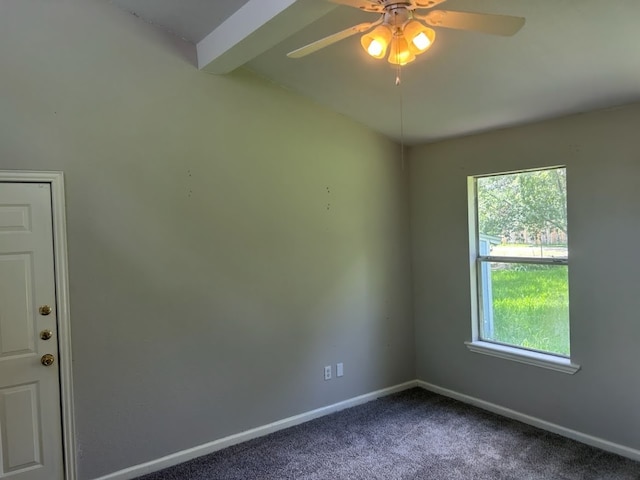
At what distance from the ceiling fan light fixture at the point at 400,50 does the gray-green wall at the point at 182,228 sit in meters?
1.63

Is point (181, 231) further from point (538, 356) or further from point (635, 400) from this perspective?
point (635, 400)

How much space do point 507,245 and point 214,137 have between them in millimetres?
2511

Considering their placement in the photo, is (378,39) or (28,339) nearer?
(378,39)

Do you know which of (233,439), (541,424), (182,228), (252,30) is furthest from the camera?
(541,424)

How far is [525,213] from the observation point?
3543mm

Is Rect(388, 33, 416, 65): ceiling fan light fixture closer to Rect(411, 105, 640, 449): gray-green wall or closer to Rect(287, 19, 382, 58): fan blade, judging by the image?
Rect(287, 19, 382, 58): fan blade

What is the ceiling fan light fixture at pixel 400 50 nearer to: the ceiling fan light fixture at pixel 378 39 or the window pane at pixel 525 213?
the ceiling fan light fixture at pixel 378 39

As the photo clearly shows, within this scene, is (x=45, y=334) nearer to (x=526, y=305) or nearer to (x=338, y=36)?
(x=338, y=36)

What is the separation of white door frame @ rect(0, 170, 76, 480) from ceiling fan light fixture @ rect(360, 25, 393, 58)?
1.96 m

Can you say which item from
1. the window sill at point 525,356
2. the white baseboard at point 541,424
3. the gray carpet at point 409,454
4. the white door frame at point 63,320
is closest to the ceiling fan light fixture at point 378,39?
the white door frame at point 63,320

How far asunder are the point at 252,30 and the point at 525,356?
307cm

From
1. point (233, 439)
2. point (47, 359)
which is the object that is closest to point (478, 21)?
point (47, 359)

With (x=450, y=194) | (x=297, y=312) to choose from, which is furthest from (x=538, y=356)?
(x=297, y=312)

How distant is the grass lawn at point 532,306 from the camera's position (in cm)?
333
